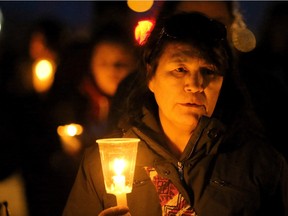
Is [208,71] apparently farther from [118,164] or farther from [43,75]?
[43,75]

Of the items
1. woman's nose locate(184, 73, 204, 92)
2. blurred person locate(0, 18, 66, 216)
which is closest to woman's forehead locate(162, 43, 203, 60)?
woman's nose locate(184, 73, 204, 92)

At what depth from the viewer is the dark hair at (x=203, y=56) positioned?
2.28m

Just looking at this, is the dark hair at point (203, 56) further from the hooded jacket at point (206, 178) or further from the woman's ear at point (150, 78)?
the hooded jacket at point (206, 178)

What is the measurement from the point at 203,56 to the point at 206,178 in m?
0.65

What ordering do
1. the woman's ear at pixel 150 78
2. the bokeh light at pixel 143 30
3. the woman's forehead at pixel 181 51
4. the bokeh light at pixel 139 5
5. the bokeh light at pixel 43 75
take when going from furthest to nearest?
the bokeh light at pixel 139 5 < the bokeh light at pixel 43 75 < the bokeh light at pixel 143 30 < the woman's ear at pixel 150 78 < the woman's forehead at pixel 181 51

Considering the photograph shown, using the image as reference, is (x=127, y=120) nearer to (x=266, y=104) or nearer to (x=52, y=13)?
(x=266, y=104)

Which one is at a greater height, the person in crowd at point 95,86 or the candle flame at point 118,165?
the person in crowd at point 95,86

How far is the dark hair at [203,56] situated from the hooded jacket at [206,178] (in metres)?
0.22

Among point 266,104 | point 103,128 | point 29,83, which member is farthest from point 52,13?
point 266,104

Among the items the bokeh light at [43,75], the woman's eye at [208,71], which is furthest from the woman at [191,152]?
the bokeh light at [43,75]

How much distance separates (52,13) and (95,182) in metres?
3.26

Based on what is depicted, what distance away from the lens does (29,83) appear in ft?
12.6

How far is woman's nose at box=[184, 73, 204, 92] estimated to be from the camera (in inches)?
A: 85.5

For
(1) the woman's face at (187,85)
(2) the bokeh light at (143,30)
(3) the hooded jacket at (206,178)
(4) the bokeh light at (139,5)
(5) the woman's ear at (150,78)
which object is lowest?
(3) the hooded jacket at (206,178)
